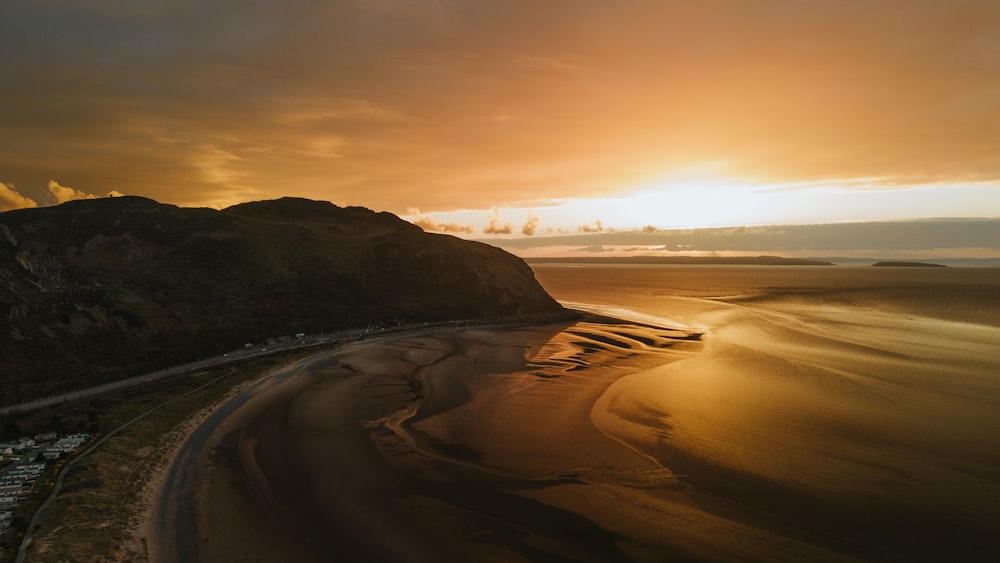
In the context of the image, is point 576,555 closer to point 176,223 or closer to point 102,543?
point 102,543

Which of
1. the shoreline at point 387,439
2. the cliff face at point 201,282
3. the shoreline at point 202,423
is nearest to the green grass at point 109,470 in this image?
the shoreline at point 202,423

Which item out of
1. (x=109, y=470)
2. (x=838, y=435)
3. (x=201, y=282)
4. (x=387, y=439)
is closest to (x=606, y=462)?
(x=387, y=439)

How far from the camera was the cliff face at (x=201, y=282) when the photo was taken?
50312 millimetres

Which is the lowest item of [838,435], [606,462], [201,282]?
[838,435]

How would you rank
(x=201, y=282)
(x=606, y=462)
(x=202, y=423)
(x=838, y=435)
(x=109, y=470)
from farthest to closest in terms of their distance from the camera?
(x=201, y=282) → (x=202, y=423) → (x=838, y=435) → (x=606, y=462) → (x=109, y=470)

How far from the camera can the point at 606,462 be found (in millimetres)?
29203

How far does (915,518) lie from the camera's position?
22281 millimetres

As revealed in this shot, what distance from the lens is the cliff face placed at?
5031 centimetres

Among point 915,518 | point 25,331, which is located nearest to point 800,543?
point 915,518

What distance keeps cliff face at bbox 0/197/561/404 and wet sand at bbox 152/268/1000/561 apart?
67.1ft

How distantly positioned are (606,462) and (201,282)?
80.0 meters

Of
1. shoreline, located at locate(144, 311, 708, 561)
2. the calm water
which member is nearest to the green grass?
shoreline, located at locate(144, 311, 708, 561)

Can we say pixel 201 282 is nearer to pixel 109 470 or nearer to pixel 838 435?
pixel 109 470

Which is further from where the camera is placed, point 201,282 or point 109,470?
point 201,282
